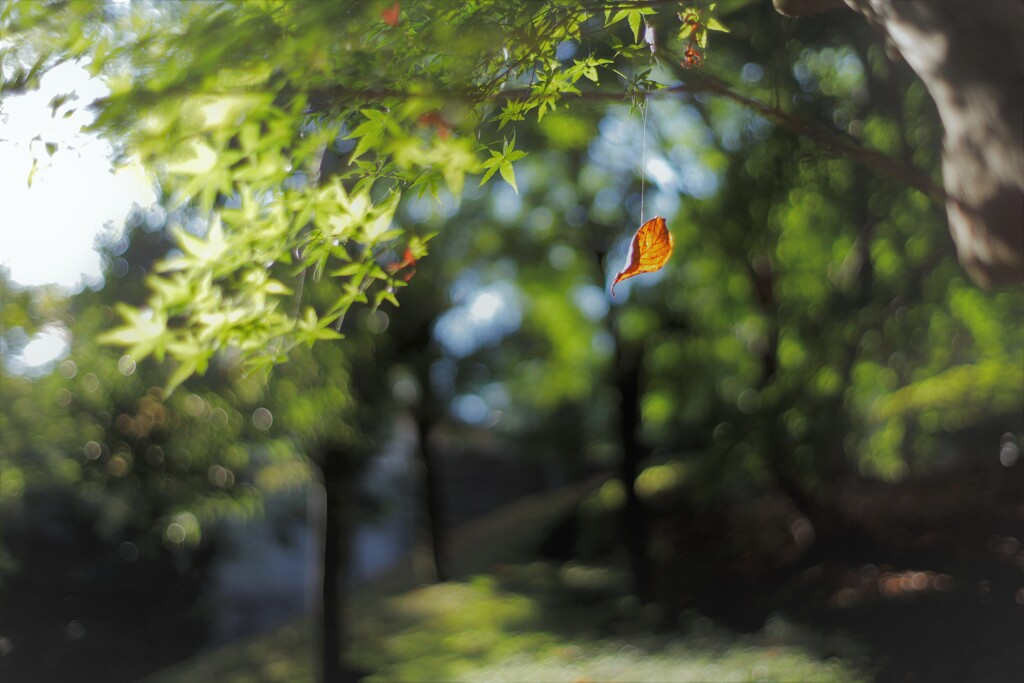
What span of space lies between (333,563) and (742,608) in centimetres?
259

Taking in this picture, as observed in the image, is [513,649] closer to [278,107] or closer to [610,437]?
[610,437]

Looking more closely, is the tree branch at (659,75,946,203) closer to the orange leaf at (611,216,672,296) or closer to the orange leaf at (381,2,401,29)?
the orange leaf at (611,216,672,296)

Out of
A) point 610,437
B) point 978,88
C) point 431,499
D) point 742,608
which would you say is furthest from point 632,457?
point 978,88

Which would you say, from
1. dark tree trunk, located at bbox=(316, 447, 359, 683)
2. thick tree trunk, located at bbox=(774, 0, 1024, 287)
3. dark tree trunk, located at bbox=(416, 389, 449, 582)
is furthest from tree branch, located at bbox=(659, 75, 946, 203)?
dark tree trunk, located at bbox=(416, 389, 449, 582)

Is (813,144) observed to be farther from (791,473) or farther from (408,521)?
(408,521)

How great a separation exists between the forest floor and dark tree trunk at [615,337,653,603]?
0.15 metres

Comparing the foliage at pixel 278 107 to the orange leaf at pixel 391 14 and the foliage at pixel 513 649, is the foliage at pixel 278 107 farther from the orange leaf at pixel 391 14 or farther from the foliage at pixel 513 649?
the foliage at pixel 513 649

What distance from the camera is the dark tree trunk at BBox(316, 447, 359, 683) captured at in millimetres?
4824

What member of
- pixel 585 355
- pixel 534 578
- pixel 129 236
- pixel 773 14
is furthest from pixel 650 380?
pixel 129 236

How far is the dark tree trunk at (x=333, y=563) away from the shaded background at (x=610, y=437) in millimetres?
32

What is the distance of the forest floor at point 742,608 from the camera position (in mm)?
4211

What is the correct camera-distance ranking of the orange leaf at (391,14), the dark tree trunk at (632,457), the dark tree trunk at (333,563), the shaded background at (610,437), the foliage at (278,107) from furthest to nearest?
the dark tree trunk at (632,457) < the dark tree trunk at (333,563) < the shaded background at (610,437) < the orange leaf at (391,14) < the foliage at (278,107)

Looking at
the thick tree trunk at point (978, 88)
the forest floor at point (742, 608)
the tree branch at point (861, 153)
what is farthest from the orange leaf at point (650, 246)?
the forest floor at point (742, 608)

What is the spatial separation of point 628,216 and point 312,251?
4.17 metres
